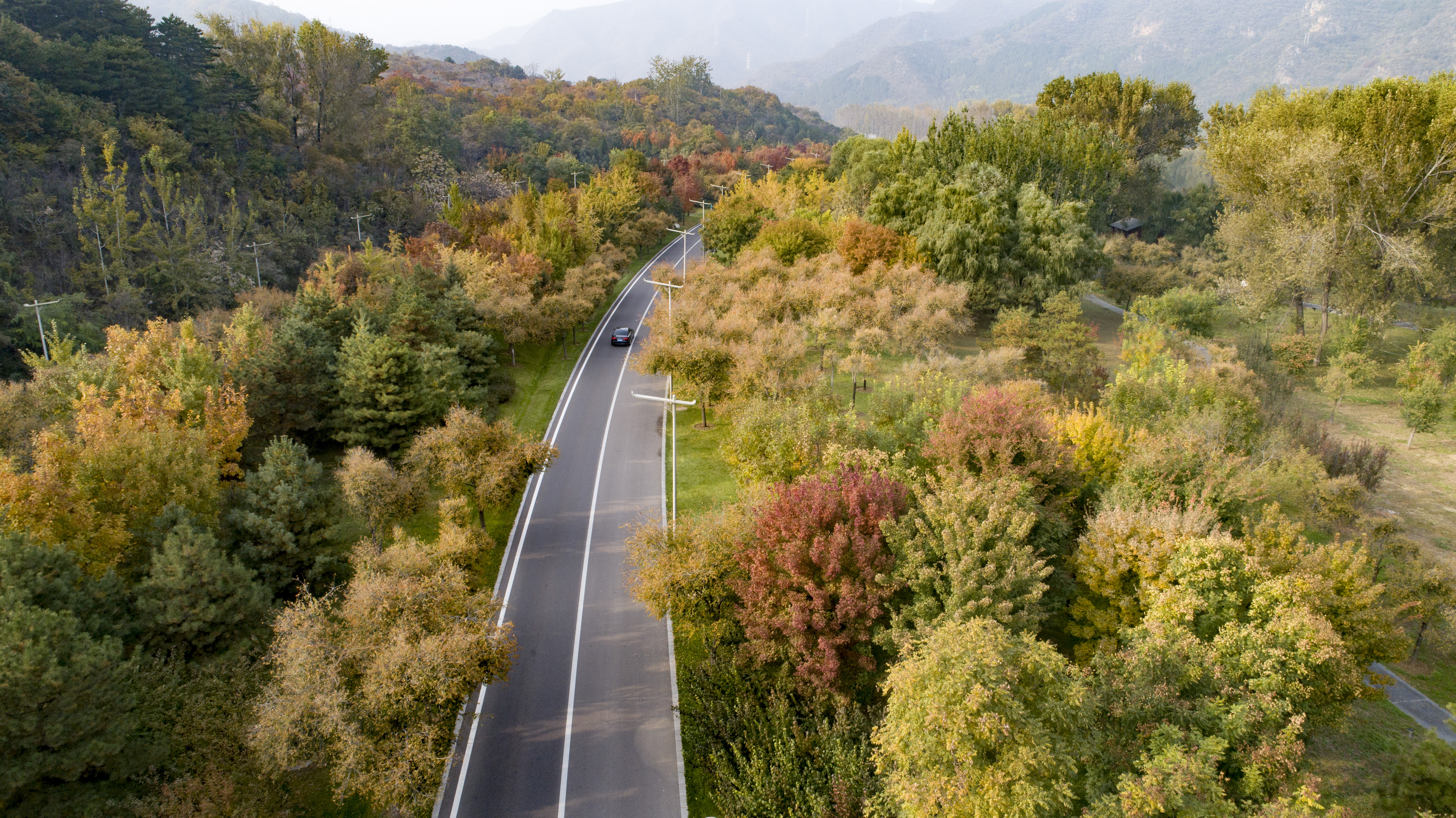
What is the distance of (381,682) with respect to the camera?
52.6 ft

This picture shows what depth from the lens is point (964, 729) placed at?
43.5ft

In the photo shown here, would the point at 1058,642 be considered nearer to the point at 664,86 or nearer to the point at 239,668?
the point at 239,668

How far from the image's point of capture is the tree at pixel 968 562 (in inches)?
707

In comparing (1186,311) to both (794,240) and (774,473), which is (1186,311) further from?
(774,473)

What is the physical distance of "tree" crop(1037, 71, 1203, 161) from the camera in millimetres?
71562

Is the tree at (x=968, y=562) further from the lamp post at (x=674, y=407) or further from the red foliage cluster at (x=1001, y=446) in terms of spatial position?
the lamp post at (x=674, y=407)

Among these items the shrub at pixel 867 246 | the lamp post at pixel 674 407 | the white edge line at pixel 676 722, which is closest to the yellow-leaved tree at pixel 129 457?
the white edge line at pixel 676 722

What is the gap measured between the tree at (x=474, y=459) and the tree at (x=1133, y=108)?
6579 cm

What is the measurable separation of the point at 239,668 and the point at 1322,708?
28101 millimetres

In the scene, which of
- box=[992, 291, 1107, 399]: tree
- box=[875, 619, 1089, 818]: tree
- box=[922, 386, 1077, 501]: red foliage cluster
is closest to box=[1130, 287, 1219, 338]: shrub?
box=[992, 291, 1107, 399]: tree

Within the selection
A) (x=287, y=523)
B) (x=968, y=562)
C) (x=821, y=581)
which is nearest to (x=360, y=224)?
(x=287, y=523)

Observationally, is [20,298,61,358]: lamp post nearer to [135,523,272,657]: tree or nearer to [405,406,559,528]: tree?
[405,406,559,528]: tree

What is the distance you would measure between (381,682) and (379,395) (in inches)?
800

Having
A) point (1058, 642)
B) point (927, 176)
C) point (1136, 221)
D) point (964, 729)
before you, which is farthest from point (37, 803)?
point (1136, 221)
